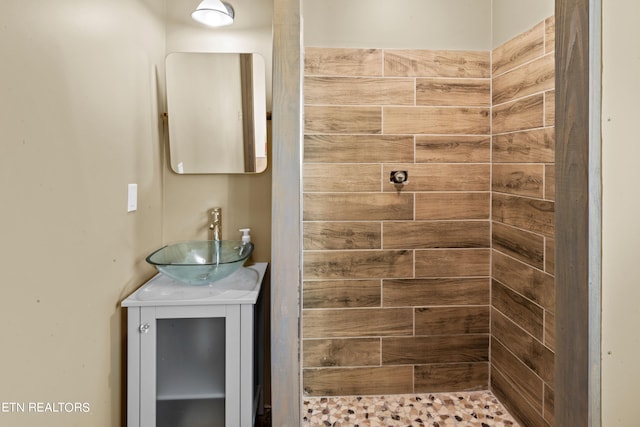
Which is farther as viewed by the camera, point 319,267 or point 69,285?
point 319,267

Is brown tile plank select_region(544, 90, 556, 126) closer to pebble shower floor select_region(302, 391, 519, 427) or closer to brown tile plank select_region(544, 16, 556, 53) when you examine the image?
brown tile plank select_region(544, 16, 556, 53)

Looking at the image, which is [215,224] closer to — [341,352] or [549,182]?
[341,352]

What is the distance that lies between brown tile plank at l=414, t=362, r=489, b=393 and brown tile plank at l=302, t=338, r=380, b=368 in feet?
0.95

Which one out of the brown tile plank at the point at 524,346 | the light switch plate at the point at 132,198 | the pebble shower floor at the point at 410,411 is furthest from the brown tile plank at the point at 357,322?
the light switch plate at the point at 132,198

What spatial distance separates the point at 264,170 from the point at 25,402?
141 cm

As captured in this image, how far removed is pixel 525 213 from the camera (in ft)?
6.90

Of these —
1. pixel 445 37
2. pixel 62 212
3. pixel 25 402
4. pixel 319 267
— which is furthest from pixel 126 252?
pixel 445 37

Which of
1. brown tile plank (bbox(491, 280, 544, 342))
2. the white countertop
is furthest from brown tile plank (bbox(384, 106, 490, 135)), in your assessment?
the white countertop

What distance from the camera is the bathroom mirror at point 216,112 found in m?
2.13

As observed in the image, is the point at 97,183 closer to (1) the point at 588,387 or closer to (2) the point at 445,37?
(1) the point at 588,387

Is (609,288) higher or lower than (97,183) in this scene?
lower

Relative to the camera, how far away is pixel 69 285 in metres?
1.33

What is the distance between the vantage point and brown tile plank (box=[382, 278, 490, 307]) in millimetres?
2463

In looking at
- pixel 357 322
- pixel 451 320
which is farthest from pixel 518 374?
pixel 357 322
